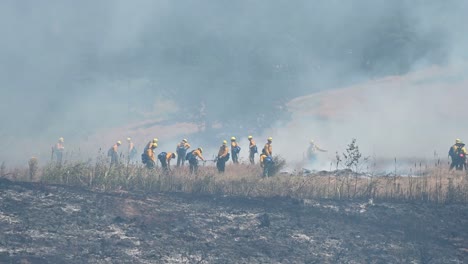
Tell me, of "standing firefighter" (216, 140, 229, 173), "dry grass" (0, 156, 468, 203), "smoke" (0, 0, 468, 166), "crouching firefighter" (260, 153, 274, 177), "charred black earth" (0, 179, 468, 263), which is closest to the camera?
"charred black earth" (0, 179, 468, 263)

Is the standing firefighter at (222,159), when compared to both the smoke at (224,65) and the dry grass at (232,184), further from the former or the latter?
the smoke at (224,65)

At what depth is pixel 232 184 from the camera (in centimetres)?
2052

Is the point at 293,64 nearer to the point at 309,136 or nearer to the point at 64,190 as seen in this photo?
the point at 309,136

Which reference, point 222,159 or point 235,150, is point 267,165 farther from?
point 235,150

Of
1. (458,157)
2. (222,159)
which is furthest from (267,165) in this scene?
(458,157)

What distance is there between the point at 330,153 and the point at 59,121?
2044 centimetres

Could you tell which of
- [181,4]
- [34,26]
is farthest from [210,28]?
[34,26]

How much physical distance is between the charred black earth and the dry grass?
0.46m

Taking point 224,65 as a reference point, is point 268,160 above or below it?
below

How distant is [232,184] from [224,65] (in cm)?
3092

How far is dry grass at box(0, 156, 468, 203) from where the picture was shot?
19.8 m

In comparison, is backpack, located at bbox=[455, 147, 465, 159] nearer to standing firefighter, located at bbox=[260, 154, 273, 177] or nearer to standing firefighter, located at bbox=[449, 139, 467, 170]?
standing firefighter, located at bbox=[449, 139, 467, 170]

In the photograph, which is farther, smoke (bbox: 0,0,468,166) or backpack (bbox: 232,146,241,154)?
smoke (bbox: 0,0,468,166)

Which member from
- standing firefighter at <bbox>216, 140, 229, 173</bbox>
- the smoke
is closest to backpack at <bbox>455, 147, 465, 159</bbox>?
standing firefighter at <bbox>216, 140, 229, 173</bbox>
